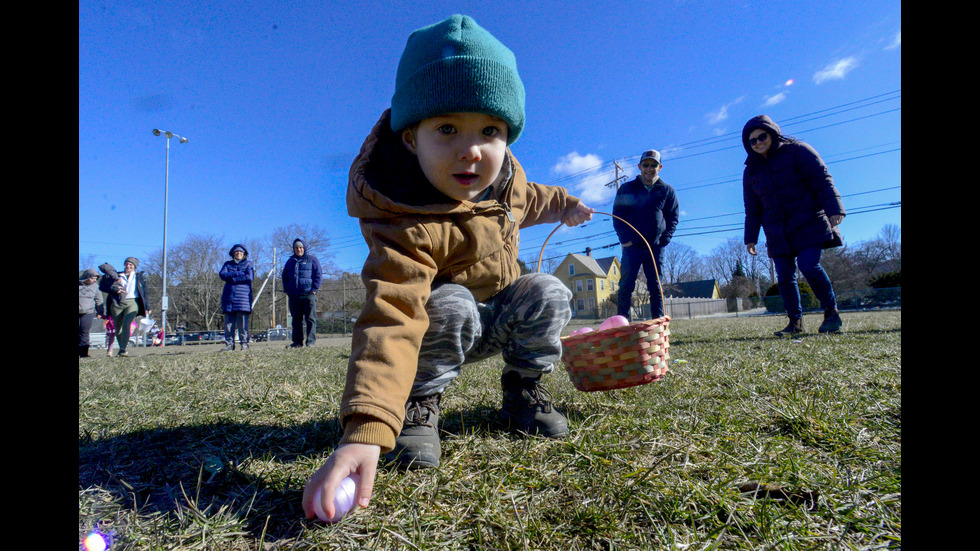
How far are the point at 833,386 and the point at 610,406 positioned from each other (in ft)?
3.63

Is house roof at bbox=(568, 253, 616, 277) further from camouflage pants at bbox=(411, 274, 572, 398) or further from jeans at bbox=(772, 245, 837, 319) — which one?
camouflage pants at bbox=(411, 274, 572, 398)

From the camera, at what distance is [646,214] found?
227 inches

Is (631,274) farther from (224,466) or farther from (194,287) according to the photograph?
(194,287)

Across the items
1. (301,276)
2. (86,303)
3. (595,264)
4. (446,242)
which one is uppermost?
(595,264)

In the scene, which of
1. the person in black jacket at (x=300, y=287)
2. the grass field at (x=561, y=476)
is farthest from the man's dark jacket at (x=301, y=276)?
the grass field at (x=561, y=476)

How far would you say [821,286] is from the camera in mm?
4770

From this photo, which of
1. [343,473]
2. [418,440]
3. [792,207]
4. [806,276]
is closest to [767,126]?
[792,207]

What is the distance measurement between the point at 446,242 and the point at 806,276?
469cm

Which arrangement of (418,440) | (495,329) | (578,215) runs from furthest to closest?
(578,215), (495,329), (418,440)

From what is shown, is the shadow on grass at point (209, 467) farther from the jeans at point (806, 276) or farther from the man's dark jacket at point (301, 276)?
the man's dark jacket at point (301, 276)

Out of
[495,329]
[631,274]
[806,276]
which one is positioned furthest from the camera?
[631,274]

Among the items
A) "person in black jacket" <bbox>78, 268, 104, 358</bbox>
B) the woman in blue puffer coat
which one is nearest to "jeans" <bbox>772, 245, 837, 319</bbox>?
the woman in blue puffer coat
